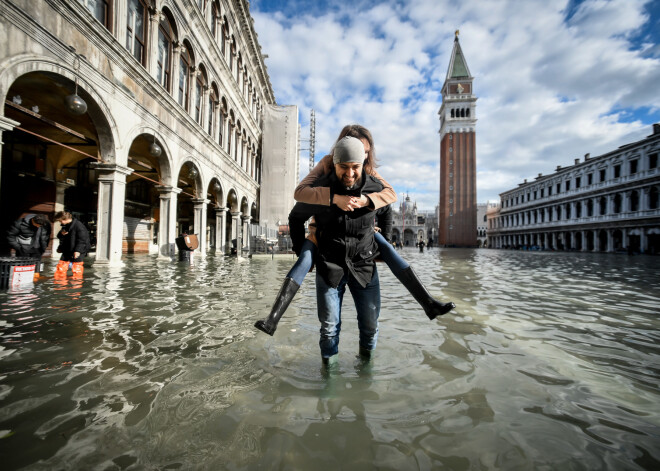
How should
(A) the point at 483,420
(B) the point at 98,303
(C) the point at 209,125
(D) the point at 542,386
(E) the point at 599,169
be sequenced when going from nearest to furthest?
(A) the point at 483,420 → (D) the point at 542,386 → (B) the point at 98,303 → (C) the point at 209,125 → (E) the point at 599,169

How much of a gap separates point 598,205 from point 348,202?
55217 mm

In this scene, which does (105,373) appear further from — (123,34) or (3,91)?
(123,34)

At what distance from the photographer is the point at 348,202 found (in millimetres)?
2080

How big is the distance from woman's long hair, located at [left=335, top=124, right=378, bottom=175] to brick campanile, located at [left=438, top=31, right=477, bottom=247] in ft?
216

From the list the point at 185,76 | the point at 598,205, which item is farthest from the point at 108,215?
the point at 598,205

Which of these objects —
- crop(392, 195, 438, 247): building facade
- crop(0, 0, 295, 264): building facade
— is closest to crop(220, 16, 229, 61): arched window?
crop(0, 0, 295, 264): building facade

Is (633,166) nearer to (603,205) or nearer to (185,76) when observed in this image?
(603,205)

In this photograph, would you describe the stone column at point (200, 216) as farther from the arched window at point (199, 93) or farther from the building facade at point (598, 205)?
the building facade at point (598, 205)

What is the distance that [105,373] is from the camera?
7.59ft

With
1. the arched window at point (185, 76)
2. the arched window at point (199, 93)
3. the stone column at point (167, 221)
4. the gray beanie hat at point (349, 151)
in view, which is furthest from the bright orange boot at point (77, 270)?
the arched window at point (199, 93)

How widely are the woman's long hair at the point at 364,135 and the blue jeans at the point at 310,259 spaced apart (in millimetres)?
561

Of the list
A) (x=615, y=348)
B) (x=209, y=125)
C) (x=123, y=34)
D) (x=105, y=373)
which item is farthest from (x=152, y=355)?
(x=209, y=125)

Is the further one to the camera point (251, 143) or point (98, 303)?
point (251, 143)

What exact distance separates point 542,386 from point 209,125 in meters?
18.7
